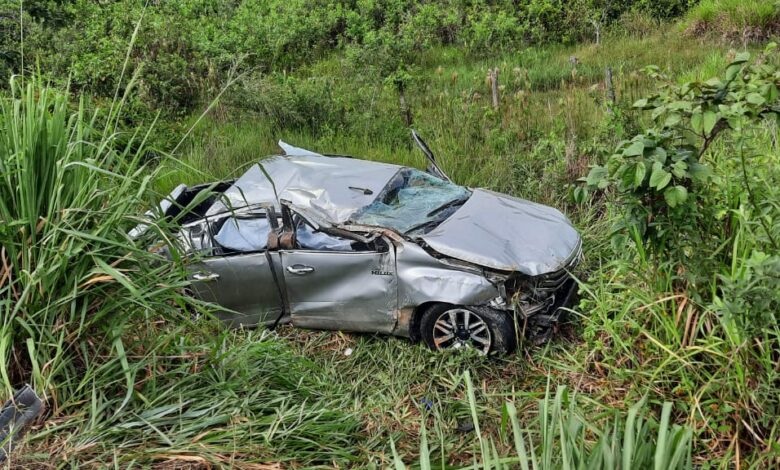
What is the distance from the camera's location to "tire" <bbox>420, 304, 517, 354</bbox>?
5066 mm

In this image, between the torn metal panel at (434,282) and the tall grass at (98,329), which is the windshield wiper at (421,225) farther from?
the tall grass at (98,329)

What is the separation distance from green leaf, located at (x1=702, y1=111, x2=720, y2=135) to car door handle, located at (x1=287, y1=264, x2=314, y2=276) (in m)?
3.31

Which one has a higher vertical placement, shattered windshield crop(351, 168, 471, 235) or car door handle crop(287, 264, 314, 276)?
shattered windshield crop(351, 168, 471, 235)

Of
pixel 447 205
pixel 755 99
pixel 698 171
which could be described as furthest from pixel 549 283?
pixel 755 99

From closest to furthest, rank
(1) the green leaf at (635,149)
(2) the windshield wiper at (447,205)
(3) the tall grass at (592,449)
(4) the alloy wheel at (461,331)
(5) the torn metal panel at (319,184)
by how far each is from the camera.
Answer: (3) the tall grass at (592,449) < (1) the green leaf at (635,149) < (4) the alloy wheel at (461,331) < (5) the torn metal panel at (319,184) < (2) the windshield wiper at (447,205)

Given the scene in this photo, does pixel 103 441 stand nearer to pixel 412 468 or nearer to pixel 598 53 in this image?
pixel 412 468

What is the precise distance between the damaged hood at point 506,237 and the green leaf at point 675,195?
189 cm

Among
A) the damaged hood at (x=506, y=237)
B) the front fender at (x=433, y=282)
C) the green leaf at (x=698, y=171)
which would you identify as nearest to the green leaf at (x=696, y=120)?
the green leaf at (x=698, y=171)

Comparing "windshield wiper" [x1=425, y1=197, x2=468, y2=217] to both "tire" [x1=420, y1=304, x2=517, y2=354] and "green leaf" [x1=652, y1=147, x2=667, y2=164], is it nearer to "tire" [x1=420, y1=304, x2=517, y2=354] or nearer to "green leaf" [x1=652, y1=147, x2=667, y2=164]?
"tire" [x1=420, y1=304, x2=517, y2=354]

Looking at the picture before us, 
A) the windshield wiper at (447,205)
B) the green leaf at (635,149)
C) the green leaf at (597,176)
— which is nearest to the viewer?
the green leaf at (635,149)

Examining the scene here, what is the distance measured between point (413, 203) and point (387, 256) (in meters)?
0.82

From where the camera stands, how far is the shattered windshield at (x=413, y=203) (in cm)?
549

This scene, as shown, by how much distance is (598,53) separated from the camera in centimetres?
1178

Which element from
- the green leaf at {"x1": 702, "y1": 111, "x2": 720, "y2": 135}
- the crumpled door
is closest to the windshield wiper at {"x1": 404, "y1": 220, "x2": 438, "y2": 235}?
the crumpled door
